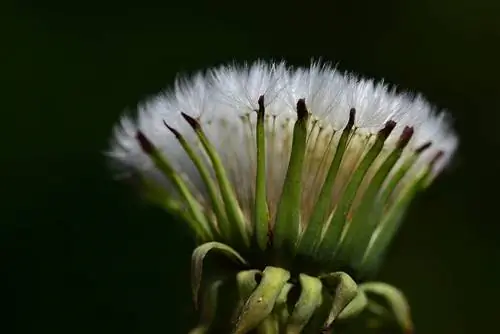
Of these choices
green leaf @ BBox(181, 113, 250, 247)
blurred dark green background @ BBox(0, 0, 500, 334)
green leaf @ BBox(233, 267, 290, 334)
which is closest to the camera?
green leaf @ BBox(233, 267, 290, 334)

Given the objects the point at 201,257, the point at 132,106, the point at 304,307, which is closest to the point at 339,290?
the point at 304,307

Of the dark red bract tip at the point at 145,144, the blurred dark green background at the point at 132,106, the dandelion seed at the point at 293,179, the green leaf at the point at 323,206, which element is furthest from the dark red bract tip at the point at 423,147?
the blurred dark green background at the point at 132,106

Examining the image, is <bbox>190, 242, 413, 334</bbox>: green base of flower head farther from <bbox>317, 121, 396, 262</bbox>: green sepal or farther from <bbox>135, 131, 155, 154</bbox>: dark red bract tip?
<bbox>135, 131, 155, 154</bbox>: dark red bract tip

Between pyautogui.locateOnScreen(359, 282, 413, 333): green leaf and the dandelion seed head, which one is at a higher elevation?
the dandelion seed head

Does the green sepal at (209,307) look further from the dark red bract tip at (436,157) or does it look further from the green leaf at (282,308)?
the dark red bract tip at (436,157)

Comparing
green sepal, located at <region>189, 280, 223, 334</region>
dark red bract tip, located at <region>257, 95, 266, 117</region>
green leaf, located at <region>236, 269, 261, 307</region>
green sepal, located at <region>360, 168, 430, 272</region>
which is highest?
dark red bract tip, located at <region>257, 95, 266, 117</region>

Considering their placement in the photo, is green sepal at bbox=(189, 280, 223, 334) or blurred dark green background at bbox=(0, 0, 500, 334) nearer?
green sepal at bbox=(189, 280, 223, 334)

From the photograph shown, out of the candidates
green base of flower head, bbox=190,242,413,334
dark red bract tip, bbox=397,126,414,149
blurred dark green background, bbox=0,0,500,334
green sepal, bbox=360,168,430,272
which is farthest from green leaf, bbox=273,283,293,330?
blurred dark green background, bbox=0,0,500,334
